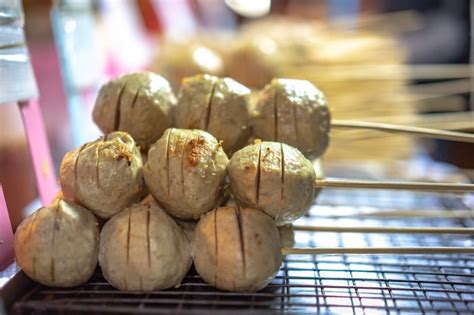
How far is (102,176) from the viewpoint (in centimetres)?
143

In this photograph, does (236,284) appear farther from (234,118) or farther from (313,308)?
(234,118)

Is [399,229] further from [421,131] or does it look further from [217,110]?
[217,110]

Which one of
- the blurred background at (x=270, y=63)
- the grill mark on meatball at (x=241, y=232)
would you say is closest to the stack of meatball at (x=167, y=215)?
the grill mark on meatball at (x=241, y=232)

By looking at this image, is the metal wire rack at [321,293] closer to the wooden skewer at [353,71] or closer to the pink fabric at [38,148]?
the pink fabric at [38,148]

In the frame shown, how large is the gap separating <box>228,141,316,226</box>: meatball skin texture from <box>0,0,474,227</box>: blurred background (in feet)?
2.47

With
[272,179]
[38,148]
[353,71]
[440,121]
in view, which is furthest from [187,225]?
[353,71]

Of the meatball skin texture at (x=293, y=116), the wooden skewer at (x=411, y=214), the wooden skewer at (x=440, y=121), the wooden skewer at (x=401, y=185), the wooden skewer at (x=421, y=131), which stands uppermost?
the meatball skin texture at (x=293, y=116)

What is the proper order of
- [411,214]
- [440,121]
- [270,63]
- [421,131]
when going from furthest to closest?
[270,63], [440,121], [411,214], [421,131]

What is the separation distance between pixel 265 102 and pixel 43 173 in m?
0.87

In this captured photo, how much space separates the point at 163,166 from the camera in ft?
4.75

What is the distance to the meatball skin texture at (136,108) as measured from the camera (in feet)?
5.50

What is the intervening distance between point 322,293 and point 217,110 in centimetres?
66

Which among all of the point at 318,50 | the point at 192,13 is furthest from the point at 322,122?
the point at 192,13

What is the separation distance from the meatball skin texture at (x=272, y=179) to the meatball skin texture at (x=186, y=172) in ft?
0.19
